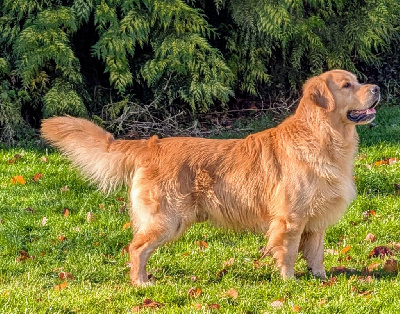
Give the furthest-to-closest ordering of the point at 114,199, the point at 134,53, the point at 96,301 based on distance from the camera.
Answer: the point at 134,53, the point at 114,199, the point at 96,301

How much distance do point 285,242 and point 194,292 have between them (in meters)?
0.87

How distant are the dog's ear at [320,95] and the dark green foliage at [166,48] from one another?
15.2ft

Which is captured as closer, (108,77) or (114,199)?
(114,199)

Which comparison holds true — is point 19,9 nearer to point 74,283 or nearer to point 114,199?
point 114,199

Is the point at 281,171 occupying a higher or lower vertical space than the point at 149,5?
lower

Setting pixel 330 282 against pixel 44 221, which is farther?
pixel 44 221

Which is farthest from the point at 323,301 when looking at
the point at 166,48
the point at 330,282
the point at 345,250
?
the point at 166,48

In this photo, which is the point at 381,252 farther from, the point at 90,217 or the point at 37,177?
the point at 37,177

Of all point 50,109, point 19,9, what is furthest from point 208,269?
point 19,9

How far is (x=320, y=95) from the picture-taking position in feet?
19.1

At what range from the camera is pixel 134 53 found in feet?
35.0

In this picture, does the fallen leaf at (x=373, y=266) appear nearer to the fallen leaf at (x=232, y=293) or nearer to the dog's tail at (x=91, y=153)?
the fallen leaf at (x=232, y=293)

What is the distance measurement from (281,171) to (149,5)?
5.10 meters

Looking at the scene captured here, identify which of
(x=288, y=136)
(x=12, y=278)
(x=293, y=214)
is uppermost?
(x=288, y=136)
